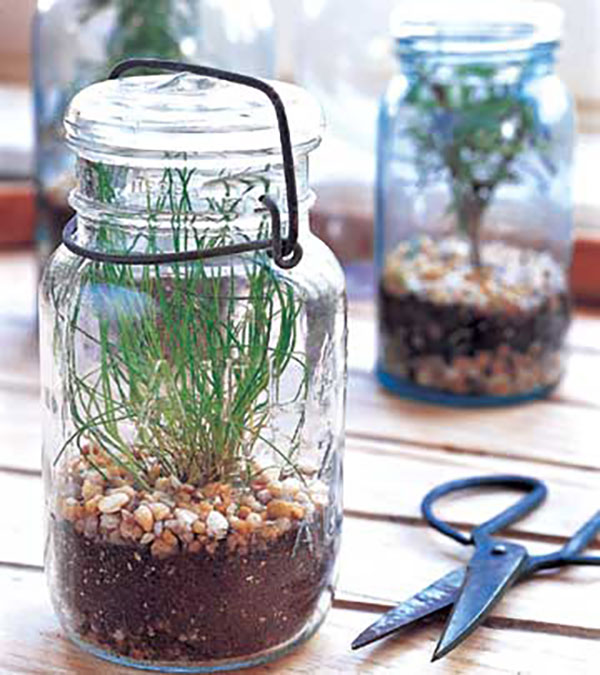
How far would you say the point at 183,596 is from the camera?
76 centimetres

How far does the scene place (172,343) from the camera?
2.49 feet

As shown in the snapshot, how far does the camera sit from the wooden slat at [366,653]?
786 mm

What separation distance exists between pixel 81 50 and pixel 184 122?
63 cm

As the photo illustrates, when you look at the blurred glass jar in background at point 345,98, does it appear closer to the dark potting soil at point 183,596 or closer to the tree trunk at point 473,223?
the tree trunk at point 473,223

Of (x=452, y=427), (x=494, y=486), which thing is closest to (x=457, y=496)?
(x=494, y=486)

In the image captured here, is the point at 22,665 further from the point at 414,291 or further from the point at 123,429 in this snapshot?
→ the point at 414,291

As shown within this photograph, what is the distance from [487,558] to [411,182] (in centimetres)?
45

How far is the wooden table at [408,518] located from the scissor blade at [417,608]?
0.03 feet

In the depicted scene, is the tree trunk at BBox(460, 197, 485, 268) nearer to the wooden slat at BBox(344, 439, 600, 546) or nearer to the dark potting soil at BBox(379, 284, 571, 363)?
the dark potting soil at BBox(379, 284, 571, 363)

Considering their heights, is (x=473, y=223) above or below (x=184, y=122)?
below

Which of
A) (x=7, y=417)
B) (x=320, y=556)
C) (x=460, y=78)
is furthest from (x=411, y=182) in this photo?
(x=320, y=556)

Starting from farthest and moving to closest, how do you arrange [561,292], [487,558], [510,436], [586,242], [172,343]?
[586,242]
[561,292]
[510,436]
[487,558]
[172,343]

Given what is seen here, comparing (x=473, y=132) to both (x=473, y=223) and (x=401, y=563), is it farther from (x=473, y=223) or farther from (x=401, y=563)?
(x=401, y=563)

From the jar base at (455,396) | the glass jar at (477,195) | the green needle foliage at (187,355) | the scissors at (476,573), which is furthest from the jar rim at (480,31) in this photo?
the green needle foliage at (187,355)
